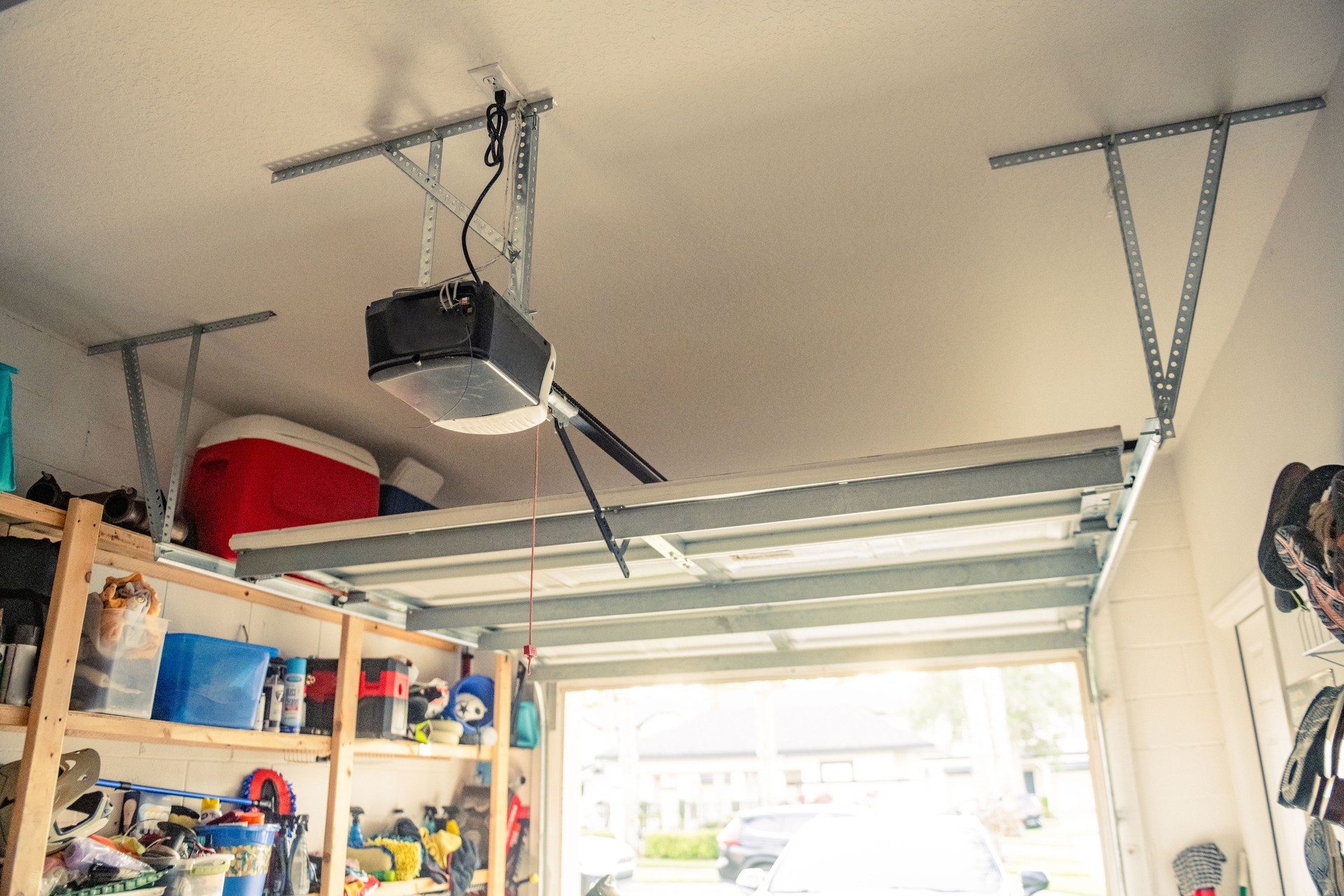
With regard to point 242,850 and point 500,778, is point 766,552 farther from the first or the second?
point 500,778

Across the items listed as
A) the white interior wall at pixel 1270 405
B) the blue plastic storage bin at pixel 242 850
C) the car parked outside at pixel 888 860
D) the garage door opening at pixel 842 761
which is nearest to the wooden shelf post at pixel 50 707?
the blue plastic storage bin at pixel 242 850

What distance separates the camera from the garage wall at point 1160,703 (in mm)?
4316

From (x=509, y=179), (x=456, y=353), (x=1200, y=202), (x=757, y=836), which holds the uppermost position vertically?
(x=509, y=179)

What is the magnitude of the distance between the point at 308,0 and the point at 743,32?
899 millimetres

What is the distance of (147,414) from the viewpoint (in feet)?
11.2

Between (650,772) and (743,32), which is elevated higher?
(743,32)

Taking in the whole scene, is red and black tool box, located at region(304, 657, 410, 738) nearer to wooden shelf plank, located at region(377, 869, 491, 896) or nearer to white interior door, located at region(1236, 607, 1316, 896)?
wooden shelf plank, located at region(377, 869, 491, 896)

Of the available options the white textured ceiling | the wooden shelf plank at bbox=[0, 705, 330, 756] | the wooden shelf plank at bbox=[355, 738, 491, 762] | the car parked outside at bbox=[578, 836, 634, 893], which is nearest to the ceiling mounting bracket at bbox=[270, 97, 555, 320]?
the white textured ceiling

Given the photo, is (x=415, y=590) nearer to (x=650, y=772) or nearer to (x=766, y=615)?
(x=766, y=615)

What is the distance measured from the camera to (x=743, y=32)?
198 centimetres

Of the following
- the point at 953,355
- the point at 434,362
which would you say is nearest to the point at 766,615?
the point at 953,355

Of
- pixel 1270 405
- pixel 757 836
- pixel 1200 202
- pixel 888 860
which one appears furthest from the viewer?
pixel 757 836

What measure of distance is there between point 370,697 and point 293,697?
49cm

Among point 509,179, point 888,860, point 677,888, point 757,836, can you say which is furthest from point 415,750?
point 677,888
